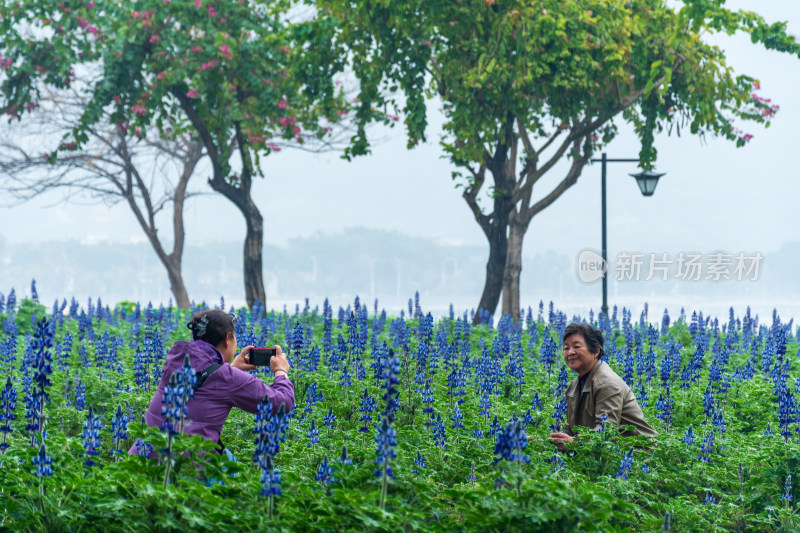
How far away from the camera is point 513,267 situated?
2169cm

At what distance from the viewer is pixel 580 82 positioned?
1797cm

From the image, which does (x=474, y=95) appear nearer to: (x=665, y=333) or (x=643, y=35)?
(x=643, y=35)

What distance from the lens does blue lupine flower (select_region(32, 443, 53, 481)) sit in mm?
4656

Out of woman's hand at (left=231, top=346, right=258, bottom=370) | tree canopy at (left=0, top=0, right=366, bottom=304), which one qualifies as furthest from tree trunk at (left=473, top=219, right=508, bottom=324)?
woman's hand at (left=231, top=346, right=258, bottom=370)

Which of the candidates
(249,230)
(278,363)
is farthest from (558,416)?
(249,230)

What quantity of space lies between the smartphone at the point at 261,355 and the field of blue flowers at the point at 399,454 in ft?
2.13

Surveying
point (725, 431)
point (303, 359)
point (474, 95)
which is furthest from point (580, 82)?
point (725, 431)

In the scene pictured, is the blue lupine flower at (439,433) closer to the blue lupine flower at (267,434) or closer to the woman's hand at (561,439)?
the woman's hand at (561,439)

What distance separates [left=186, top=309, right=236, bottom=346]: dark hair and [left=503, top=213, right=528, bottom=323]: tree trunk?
16380mm

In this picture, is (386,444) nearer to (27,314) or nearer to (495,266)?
(27,314)

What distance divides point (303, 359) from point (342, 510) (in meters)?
6.65

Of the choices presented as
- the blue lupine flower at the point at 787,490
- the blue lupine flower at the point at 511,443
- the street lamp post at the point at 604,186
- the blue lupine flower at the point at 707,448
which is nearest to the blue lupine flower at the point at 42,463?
the blue lupine flower at the point at 511,443

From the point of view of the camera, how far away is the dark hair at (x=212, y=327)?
560 cm

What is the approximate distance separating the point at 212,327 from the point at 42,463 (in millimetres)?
1346
